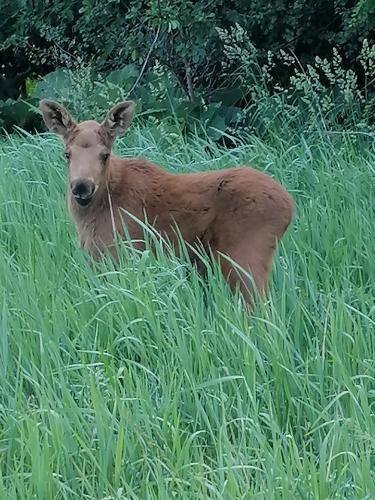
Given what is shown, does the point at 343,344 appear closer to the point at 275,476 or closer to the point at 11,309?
the point at 275,476

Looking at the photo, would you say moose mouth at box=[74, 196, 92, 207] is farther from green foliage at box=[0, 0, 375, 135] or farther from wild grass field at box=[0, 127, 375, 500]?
green foliage at box=[0, 0, 375, 135]

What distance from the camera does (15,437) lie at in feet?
11.5

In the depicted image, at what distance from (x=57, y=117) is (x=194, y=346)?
186 cm

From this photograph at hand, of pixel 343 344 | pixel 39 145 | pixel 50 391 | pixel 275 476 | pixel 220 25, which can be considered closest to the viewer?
pixel 275 476

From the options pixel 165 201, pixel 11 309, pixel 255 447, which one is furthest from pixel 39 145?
pixel 255 447

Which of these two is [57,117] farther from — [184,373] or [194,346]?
[184,373]

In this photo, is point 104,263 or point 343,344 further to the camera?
point 104,263

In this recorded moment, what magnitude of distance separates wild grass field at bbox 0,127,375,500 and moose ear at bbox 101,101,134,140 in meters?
0.63

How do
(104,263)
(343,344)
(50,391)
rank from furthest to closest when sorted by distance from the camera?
1. (104,263)
2. (343,344)
3. (50,391)

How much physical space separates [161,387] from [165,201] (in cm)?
175

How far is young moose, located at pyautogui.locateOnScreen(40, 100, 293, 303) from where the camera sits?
513cm

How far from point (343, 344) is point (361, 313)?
20 centimetres

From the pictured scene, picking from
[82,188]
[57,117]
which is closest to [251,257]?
[82,188]

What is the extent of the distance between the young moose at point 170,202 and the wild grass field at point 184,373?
0.53 feet
